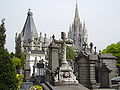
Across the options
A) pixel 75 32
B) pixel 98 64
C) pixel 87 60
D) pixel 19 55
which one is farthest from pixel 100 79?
pixel 75 32

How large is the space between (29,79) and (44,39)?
55966 mm

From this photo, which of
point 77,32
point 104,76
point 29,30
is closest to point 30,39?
point 29,30

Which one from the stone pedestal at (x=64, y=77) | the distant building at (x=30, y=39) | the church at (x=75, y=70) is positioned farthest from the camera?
the distant building at (x=30, y=39)

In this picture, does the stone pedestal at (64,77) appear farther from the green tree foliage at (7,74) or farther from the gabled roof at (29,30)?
the gabled roof at (29,30)

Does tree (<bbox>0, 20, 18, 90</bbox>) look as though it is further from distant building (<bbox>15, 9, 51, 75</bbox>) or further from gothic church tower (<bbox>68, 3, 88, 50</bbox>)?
A: gothic church tower (<bbox>68, 3, 88, 50</bbox>)

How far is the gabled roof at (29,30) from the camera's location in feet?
261

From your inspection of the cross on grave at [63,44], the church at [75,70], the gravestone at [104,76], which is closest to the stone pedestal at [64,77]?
the church at [75,70]

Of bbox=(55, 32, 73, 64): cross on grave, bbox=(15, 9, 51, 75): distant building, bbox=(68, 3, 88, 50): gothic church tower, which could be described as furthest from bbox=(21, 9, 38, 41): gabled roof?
bbox=(55, 32, 73, 64): cross on grave

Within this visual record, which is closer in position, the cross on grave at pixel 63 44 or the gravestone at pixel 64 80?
the gravestone at pixel 64 80

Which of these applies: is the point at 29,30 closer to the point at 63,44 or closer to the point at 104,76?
the point at 104,76

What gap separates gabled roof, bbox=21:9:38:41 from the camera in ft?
261

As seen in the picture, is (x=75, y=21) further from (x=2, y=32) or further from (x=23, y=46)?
(x=2, y=32)

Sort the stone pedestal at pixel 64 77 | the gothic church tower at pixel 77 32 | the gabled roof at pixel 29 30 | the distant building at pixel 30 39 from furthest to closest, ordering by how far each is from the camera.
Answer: the gothic church tower at pixel 77 32, the gabled roof at pixel 29 30, the distant building at pixel 30 39, the stone pedestal at pixel 64 77

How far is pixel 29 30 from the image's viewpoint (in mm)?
80750
